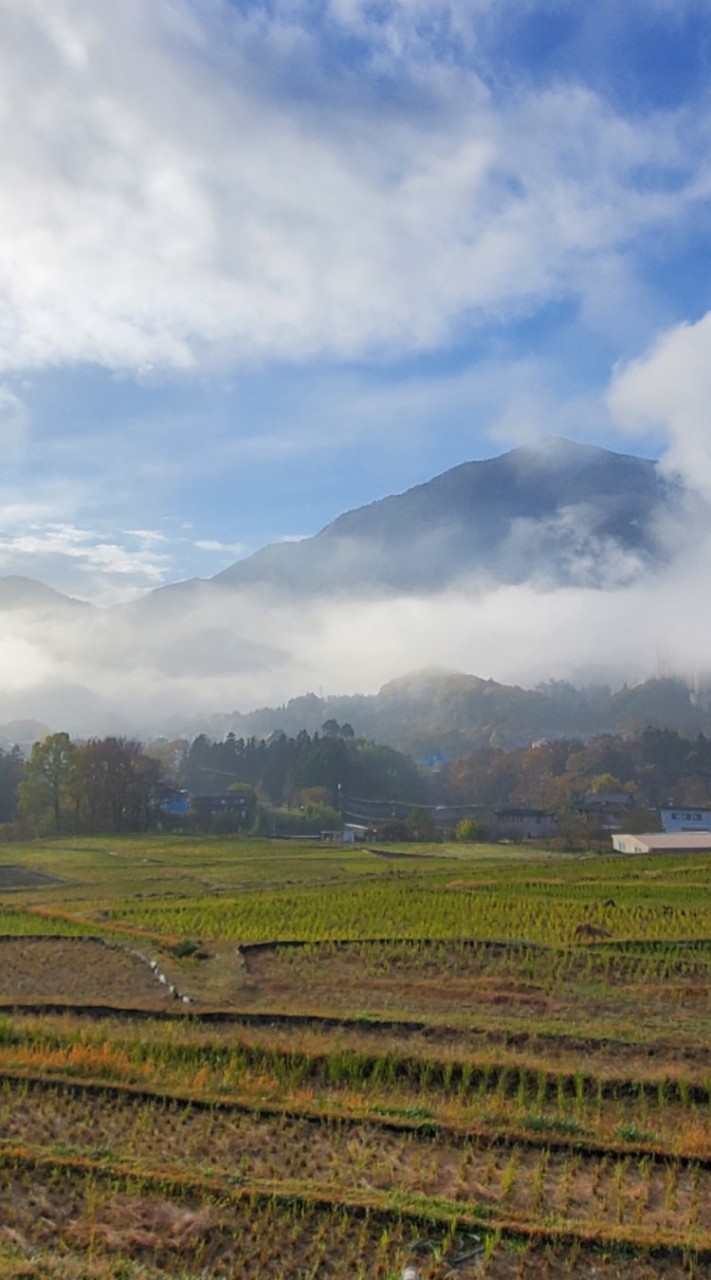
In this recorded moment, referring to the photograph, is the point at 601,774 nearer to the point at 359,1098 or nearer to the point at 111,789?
the point at 111,789

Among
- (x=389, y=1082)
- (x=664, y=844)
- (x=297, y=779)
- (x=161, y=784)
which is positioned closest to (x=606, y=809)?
(x=664, y=844)

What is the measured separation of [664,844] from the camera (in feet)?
192

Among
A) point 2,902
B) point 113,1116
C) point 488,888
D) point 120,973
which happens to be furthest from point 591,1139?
point 2,902

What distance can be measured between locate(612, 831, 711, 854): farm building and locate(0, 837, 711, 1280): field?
3132 centimetres

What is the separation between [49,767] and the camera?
3012 inches

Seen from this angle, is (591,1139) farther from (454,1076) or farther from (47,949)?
(47,949)

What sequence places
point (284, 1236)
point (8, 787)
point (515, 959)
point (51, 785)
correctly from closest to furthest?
point (284, 1236)
point (515, 959)
point (51, 785)
point (8, 787)

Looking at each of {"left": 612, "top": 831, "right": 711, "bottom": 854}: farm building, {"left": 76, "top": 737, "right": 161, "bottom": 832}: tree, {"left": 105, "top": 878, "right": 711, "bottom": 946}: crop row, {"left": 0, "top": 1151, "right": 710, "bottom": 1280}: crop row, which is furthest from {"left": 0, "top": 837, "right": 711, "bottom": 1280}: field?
{"left": 76, "top": 737, "right": 161, "bottom": 832}: tree

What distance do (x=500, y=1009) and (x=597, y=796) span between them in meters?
85.3

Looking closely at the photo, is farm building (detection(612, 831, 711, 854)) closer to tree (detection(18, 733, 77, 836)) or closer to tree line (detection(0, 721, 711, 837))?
tree line (detection(0, 721, 711, 837))

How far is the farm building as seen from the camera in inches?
2229

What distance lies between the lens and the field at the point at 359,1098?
8492 millimetres

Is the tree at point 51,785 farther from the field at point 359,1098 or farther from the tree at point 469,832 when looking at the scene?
the field at point 359,1098

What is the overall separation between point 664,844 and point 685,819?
83.1 feet
